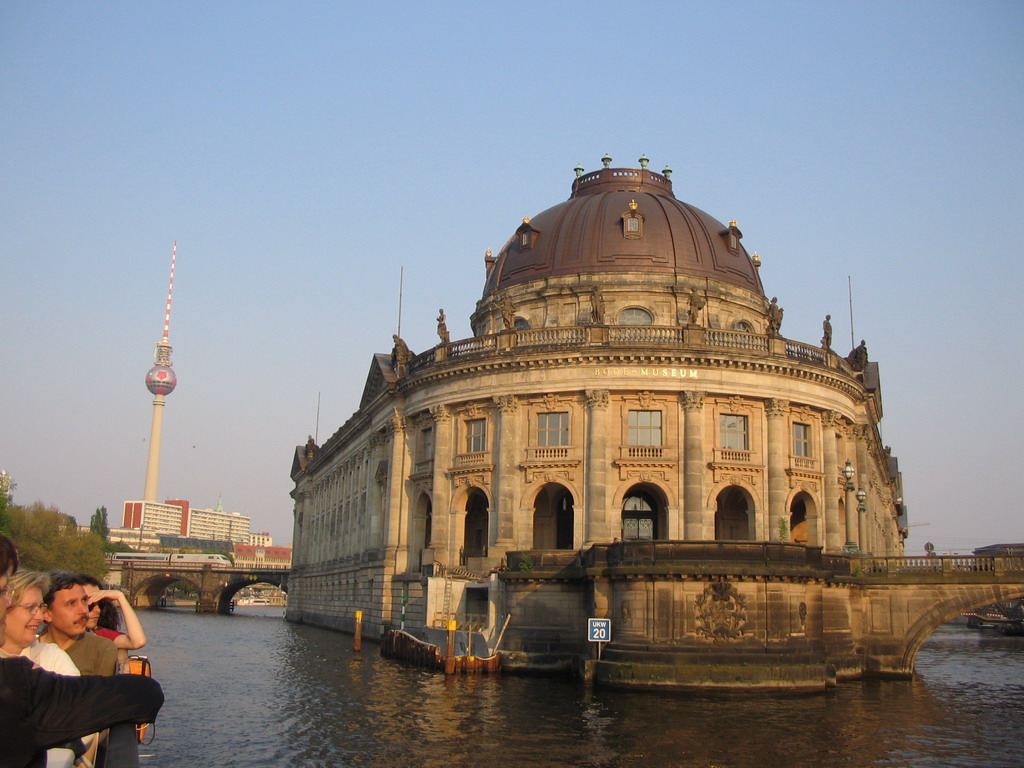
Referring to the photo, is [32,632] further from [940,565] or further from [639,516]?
[639,516]

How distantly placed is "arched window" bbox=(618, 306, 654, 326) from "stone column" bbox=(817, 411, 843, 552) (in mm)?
11627

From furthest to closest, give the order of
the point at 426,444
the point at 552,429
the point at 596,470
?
the point at 426,444 < the point at 552,429 < the point at 596,470

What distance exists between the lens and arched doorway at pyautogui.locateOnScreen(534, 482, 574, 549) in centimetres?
5678

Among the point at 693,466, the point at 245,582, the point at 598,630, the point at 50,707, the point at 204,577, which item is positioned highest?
the point at 693,466

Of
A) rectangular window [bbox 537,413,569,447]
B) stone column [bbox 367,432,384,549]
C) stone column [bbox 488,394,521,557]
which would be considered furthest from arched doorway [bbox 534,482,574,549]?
stone column [bbox 367,432,384,549]

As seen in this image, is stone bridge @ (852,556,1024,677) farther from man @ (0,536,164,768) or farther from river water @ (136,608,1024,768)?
man @ (0,536,164,768)

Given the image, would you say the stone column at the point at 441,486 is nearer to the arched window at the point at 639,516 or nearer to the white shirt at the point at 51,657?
the arched window at the point at 639,516

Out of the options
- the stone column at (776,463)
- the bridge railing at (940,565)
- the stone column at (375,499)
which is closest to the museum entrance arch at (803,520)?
the stone column at (776,463)

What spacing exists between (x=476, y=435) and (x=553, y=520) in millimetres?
6433

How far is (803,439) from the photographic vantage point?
55219 millimetres

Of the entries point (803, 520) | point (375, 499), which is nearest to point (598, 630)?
point (803, 520)

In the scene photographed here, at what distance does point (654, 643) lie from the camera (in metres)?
36.9

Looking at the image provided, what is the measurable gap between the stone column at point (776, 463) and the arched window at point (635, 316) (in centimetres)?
1043

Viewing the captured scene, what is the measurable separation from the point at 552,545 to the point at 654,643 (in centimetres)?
2003
